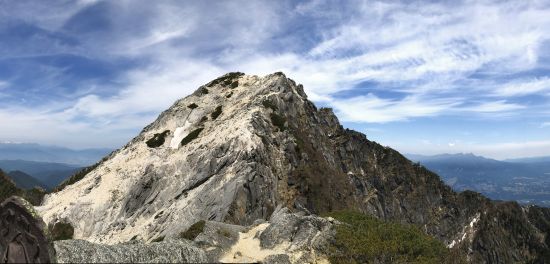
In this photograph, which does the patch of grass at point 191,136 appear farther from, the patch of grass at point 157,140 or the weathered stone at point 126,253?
the weathered stone at point 126,253

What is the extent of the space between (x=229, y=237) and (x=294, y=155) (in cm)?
3773

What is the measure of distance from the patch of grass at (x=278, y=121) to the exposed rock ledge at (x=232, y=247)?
3584cm

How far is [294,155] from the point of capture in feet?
211

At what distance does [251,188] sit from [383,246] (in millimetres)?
24663

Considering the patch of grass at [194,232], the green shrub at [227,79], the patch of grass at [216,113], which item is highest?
the green shrub at [227,79]

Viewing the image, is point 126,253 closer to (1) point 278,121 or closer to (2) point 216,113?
(1) point 278,121

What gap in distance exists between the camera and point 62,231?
190 feet

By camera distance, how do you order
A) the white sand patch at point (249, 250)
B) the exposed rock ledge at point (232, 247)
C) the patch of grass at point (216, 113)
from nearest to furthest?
the exposed rock ledge at point (232, 247), the white sand patch at point (249, 250), the patch of grass at point (216, 113)

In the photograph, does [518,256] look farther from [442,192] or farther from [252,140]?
[252,140]

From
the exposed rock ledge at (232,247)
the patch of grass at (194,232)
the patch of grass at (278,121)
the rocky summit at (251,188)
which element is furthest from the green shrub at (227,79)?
the patch of grass at (194,232)

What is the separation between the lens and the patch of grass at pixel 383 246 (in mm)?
25641

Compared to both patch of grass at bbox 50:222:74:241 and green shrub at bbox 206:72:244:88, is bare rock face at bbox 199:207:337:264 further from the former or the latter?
green shrub at bbox 206:72:244:88

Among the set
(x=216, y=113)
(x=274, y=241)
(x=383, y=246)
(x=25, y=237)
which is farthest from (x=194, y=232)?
(x=216, y=113)

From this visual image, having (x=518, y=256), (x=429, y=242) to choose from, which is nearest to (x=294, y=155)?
(x=429, y=242)
